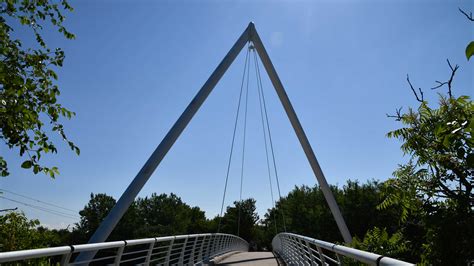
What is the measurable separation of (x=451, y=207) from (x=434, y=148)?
2.24ft

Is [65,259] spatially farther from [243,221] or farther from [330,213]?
[243,221]

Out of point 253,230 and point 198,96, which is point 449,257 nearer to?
point 198,96

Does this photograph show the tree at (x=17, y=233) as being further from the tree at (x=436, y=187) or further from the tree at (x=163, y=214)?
the tree at (x=163, y=214)

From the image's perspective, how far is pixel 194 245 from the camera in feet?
34.6

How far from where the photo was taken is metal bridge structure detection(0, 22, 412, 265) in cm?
340

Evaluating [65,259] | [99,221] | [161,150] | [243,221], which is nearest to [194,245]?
[161,150]

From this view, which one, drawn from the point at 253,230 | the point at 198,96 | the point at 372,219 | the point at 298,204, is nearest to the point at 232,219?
the point at 253,230

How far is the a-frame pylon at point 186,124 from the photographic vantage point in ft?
37.9

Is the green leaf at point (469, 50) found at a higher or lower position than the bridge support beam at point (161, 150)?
lower

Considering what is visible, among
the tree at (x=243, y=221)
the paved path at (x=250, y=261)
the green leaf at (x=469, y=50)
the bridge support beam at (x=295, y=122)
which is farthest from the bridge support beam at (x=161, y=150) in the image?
the tree at (x=243, y=221)

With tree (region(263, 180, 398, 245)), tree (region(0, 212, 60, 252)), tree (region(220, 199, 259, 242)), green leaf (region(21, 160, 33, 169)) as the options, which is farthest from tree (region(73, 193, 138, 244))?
green leaf (region(21, 160, 33, 169))

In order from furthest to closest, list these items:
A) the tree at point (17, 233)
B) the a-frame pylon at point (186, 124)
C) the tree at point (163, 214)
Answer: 1. the tree at point (163, 214)
2. the a-frame pylon at point (186, 124)
3. the tree at point (17, 233)


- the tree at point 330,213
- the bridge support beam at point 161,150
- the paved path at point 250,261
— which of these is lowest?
the paved path at point 250,261

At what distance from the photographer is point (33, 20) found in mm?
5301
